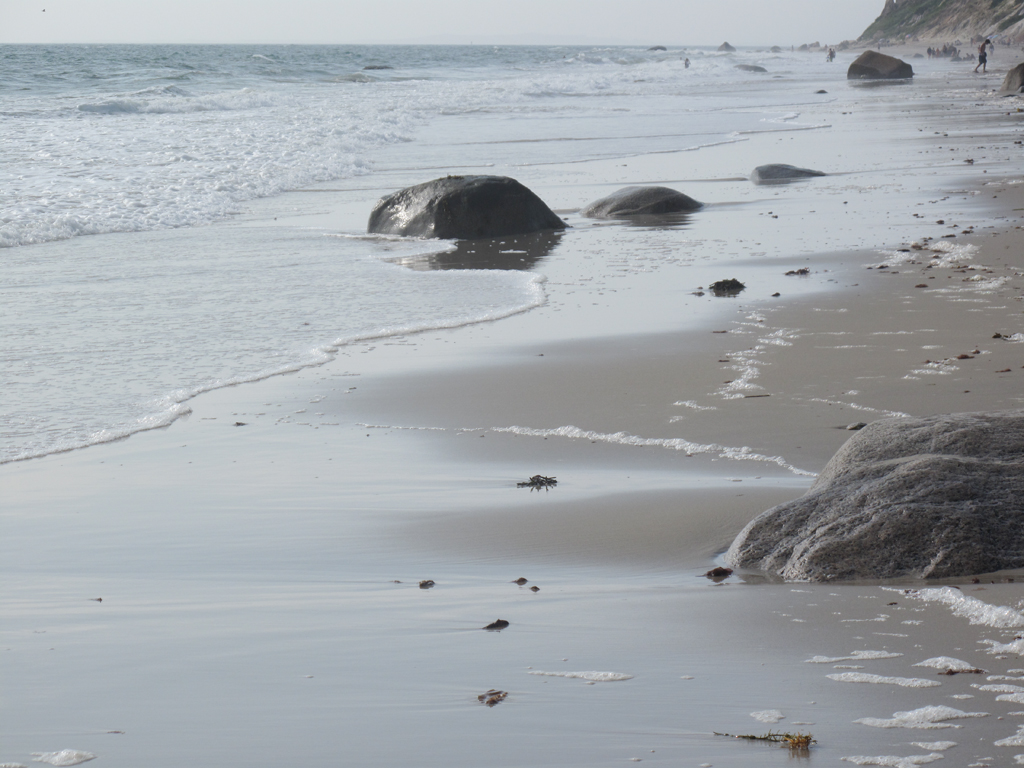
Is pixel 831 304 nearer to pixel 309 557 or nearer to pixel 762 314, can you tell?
pixel 762 314

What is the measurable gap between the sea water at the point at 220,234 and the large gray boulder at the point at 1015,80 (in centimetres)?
583

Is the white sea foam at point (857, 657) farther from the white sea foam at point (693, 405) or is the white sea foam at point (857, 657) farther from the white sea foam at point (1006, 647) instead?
the white sea foam at point (693, 405)

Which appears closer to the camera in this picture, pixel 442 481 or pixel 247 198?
→ pixel 442 481

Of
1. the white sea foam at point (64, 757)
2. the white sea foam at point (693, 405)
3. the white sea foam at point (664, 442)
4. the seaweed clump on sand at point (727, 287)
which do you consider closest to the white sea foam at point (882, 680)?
the white sea foam at point (64, 757)

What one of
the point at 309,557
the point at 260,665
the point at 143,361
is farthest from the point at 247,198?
the point at 260,665

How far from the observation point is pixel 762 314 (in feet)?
23.7

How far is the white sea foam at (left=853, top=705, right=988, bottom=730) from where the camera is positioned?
7.29ft

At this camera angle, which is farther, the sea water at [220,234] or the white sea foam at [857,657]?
the sea water at [220,234]

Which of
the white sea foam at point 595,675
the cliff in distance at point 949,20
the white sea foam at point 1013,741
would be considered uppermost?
the cliff in distance at point 949,20

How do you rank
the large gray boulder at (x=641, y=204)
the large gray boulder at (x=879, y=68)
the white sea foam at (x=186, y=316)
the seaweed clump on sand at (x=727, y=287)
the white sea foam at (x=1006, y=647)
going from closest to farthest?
the white sea foam at (x=1006, y=647) < the white sea foam at (x=186, y=316) < the seaweed clump on sand at (x=727, y=287) < the large gray boulder at (x=641, y=204) < the large gray boulder at (x=879, y=68)

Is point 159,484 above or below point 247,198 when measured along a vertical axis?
below

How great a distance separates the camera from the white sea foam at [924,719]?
7.29 feet

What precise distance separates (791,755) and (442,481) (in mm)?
2517

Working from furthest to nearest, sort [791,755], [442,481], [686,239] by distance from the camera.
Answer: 1. [686,239]
2. [442,481]
3. [791,755]
